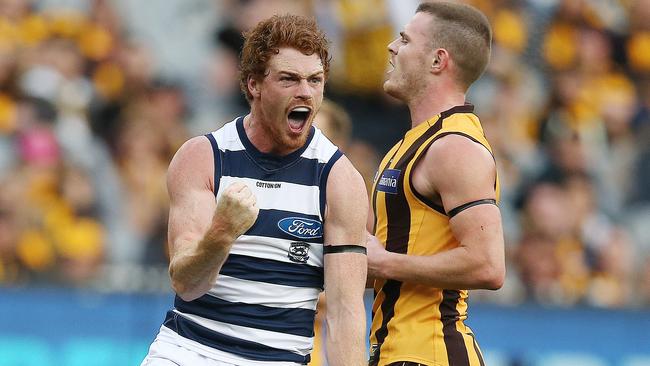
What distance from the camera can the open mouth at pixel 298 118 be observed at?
16.8ft

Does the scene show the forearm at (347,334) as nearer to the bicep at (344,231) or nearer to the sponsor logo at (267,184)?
the bicep at (344,231)

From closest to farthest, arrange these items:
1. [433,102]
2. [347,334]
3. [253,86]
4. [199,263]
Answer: [199,263] → [347,334] → [253,86] → [433,102]

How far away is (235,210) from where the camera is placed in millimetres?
4660

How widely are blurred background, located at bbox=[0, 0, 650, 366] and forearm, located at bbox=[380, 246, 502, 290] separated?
4.43 meters

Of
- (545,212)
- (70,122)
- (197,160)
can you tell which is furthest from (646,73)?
(197,160)

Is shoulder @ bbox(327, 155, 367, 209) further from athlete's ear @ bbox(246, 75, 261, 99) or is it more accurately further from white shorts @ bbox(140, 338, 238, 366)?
white shorts @ bbox(140, 338, 238, 366)

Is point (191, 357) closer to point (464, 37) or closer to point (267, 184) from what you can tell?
point (267, 184)

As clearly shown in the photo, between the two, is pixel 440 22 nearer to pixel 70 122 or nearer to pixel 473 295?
pixel 473 295

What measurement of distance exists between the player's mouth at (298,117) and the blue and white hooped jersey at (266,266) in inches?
5.8

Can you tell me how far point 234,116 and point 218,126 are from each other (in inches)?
6.9

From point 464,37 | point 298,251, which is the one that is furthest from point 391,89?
point 298,251

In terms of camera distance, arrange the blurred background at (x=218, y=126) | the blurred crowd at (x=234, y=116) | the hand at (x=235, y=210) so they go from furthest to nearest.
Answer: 1. the blurred crowd at (x=234, y=116)
2. the blurred background at (x=218, y=126)
3. the hand at (x=235, y=210)

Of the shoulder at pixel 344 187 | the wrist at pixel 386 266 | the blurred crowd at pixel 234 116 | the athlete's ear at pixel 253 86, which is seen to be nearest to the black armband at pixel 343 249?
the shoulder at pixel 344 187

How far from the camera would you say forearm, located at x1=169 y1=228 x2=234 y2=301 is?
4727 millimetres
